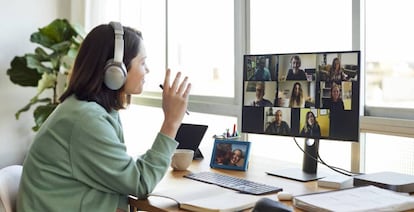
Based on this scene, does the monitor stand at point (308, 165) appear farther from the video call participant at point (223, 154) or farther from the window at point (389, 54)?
the window at point (389, 54)

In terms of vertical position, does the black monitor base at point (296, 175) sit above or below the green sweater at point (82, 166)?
below

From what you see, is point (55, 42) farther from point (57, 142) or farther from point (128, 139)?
point (57, 142)

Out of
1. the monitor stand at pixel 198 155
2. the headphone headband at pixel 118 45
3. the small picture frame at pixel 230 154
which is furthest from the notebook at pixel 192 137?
the headphone headband at pixel 118 45

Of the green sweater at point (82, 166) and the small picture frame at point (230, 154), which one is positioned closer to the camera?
the green sweater at point (82, 166)

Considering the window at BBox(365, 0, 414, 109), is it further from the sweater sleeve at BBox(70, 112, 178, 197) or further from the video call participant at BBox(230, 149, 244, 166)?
the sweater sleeve at BBox(70, 112, 178, 197)

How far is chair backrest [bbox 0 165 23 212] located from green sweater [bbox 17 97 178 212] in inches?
1.2

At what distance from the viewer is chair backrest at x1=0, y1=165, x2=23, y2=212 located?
1.37 m

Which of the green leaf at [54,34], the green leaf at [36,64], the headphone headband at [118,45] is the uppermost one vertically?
the green leaf at [54,34]

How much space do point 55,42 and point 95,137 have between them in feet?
7.43

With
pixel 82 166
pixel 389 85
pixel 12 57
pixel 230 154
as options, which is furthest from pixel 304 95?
pixel 12 57

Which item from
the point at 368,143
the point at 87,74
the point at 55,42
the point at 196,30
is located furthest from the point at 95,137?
the point at 55,42

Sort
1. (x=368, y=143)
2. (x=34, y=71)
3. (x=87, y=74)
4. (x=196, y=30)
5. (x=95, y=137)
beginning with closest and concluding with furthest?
(x=95, y=137) < (x=87, y=74) < (x=368, y=143) < (x=196, y=30) < (x=34, y=71)

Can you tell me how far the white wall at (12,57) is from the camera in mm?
3502

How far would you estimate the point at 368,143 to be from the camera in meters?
2.08
